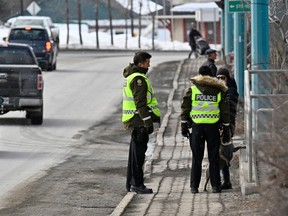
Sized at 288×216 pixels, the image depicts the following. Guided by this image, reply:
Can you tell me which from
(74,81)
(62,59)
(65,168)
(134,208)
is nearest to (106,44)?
(62,59)

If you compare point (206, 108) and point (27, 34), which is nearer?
point (206, 108)

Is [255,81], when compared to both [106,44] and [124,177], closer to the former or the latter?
[124,177]

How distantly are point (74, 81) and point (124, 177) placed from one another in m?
20.7

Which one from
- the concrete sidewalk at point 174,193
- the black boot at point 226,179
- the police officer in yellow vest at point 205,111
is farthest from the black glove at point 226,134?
the concrete sidewalk at point 174,193

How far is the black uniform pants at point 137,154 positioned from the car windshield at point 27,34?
89.5 ft

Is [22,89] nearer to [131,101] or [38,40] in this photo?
[131,101]

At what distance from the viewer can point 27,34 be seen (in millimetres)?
40688

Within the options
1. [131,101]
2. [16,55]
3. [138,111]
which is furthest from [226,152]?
[16,55]

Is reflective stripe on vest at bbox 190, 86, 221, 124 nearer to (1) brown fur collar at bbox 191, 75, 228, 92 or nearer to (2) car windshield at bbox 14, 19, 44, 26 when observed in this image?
(1) brown fur collar at bbox 191, 75, 228, 92

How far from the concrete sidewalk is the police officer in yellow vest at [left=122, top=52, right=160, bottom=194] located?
41cm

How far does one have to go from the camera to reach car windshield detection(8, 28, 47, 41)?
40.5 meters

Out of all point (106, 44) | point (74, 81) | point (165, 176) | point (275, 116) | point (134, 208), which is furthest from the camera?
point (106, 44)

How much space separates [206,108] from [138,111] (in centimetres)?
88

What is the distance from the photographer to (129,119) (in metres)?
13.5
